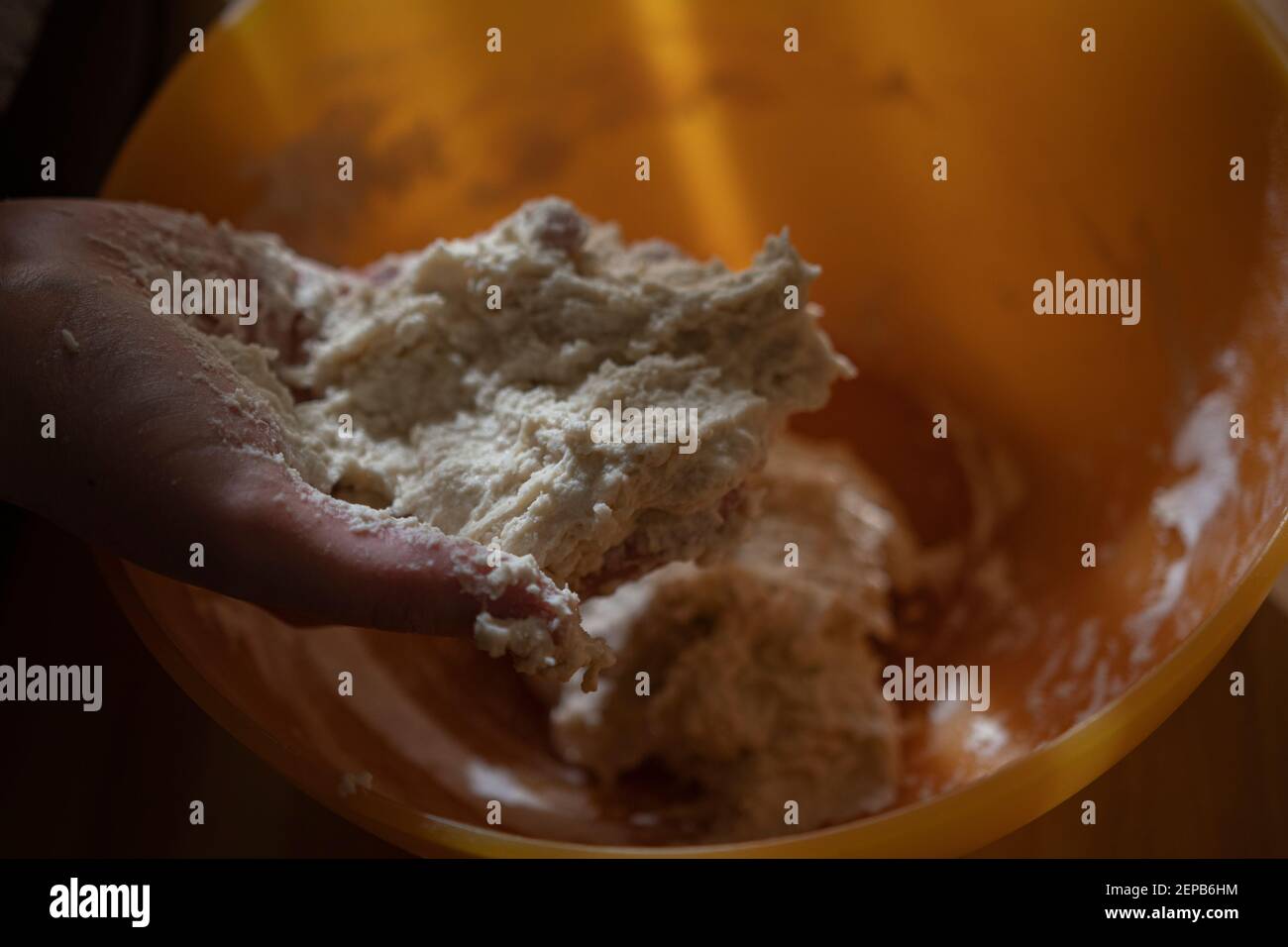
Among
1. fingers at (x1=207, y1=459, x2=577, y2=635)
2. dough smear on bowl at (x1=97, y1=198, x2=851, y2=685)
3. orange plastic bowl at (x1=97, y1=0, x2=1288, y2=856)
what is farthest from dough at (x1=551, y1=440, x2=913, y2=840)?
fingers at (x1=207, y1=459, x2=577, y2=635)

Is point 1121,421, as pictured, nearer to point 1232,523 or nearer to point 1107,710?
point 1232,523

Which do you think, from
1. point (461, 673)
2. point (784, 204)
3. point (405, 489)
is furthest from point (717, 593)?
point (784, 204)

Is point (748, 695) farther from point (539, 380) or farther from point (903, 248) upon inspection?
point (903, 248)

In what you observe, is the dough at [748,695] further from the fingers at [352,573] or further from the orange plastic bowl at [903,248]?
the fingers at [352,573]

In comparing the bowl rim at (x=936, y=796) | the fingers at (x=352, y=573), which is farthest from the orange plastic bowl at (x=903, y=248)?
the fingers at (x=352, y=573)

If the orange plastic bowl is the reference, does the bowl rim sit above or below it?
below

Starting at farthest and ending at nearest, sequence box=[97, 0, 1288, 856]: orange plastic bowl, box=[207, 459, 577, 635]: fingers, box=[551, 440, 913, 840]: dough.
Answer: box=[551, 440, 913, 840]: dough < box=[97, 0, 1288, 856]: orange plastic bowl < box=[207, 459, 577, 635]: fingers

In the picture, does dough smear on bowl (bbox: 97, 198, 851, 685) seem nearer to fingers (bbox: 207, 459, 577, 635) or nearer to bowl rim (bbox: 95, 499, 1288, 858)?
fingers (bbox: 207, 459, 577, 635)
